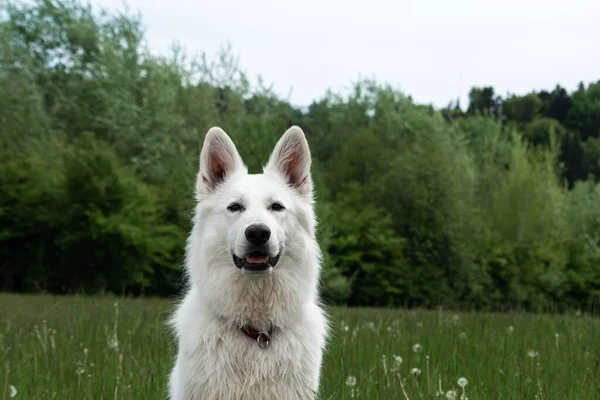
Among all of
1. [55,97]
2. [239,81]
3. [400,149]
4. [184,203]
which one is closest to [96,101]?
[55,97]

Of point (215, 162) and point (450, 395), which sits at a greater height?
point (215, 162)

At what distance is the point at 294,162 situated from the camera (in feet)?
17.5

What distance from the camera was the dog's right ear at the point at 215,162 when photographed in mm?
5098

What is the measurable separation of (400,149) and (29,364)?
40.3 meters

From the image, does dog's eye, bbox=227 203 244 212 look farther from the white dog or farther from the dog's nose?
the dog's nose

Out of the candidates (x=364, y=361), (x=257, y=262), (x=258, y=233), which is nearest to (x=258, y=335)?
(x=257, y=262)

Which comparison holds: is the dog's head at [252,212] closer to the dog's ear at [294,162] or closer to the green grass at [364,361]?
the dog's ear at [294,162]

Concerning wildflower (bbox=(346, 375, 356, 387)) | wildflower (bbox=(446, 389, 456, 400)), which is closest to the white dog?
wildflower (bbox=(346, 375, 356, 387))

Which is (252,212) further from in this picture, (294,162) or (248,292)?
(294,162)

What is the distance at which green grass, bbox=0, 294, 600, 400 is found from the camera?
5570mm

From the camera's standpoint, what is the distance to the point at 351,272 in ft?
112

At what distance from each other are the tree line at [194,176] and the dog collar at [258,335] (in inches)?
660

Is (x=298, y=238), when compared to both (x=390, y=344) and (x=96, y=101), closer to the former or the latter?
(x=390, y=344)

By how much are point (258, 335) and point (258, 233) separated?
71 cm
